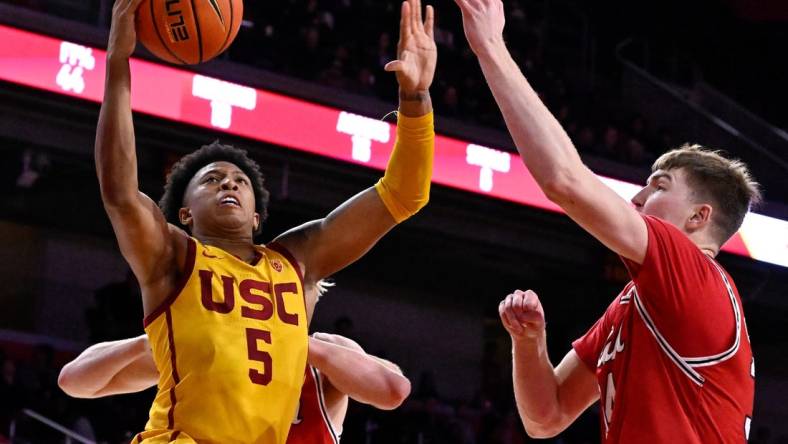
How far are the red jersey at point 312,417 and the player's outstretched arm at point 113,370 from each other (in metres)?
0.47

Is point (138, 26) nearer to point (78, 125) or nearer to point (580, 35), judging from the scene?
point (78, 125)

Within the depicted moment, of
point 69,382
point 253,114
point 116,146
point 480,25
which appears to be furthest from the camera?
point 253,114

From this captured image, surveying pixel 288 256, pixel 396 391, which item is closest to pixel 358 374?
pixel 396 391

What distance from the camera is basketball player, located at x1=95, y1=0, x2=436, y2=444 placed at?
10.5ft

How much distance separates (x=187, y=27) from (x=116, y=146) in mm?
491

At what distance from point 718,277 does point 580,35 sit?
13001 mm

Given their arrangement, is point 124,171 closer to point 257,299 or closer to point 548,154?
point 257,299

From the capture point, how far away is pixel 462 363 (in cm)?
1510

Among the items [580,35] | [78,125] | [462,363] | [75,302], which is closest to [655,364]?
[78,125]

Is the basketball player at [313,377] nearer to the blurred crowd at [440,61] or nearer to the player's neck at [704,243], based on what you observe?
the player's neck at [704,243]

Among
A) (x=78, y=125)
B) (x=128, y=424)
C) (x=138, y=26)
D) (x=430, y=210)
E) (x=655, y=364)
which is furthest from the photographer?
(x=430, y=210)

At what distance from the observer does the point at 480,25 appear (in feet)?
10.1

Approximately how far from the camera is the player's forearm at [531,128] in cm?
297

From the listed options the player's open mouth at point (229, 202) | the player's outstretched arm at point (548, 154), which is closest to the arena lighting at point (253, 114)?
the player's open mouth at point (229, 202)
